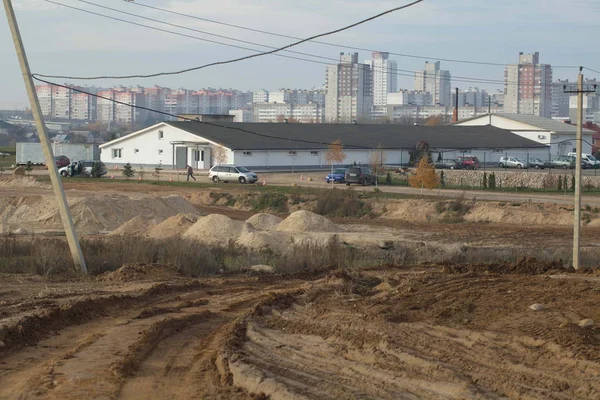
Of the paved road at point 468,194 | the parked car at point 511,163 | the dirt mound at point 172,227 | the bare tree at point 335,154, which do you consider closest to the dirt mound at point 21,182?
the paved road at point 468,194

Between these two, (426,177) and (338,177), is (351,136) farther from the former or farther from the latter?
(426,177)

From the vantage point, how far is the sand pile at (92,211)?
40.7m

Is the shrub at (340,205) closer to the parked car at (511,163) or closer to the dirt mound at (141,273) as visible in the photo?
the dirt mound at (141,273)

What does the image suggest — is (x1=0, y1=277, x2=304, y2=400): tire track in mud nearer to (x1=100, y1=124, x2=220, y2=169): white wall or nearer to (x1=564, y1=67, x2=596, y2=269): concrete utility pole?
(x1=564, y1=67, x2=596, y2=269): concrete utility pole

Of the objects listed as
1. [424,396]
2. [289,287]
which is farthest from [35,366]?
[289,287]

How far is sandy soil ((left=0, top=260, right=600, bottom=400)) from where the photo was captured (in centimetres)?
1044

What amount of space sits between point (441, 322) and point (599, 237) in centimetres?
2476

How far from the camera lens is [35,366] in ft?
37.9

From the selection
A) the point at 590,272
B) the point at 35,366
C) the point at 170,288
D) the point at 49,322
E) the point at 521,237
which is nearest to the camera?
the point at 35,366

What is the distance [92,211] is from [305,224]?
1087cm

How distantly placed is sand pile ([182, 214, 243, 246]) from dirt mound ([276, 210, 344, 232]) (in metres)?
2.96

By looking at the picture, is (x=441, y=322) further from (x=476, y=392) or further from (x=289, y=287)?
(x=289, y=287)

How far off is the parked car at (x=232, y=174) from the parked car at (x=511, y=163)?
32.1 meters

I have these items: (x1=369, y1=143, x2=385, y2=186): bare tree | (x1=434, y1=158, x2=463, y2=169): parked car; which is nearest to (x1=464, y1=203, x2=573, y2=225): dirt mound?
(x1=369, y1=143, x2=385, y2=186): bare tree
